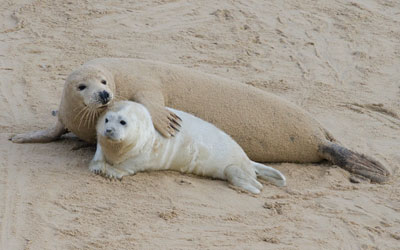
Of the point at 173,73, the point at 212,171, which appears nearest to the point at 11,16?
the point at 173,73

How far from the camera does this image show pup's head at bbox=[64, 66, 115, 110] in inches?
213

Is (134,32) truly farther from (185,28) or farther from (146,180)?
(146,180)

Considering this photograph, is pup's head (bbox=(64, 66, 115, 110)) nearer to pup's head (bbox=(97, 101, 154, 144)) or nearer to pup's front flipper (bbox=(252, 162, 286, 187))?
pup's head (bbox=(97, 101, 154, 144))

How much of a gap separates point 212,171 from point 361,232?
1.24 m

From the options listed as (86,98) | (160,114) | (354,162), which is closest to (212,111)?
(160,114)

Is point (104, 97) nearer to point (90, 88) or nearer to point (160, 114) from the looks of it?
point (90, 88)

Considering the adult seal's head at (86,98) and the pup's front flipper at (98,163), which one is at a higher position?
the adult seal's head at (86,98)

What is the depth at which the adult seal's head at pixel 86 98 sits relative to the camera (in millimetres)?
5426

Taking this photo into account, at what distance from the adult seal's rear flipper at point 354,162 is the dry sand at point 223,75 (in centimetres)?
10

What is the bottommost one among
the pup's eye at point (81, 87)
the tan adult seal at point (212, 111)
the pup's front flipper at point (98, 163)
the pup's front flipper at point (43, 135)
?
the pup's front flipper at point (43, 135)

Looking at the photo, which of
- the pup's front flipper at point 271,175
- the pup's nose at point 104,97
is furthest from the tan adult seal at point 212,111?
the pup's front flipper at point 271,175

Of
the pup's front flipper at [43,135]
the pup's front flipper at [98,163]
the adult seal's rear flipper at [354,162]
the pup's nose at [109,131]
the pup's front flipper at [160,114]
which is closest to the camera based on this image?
the pup's nose at [109,131]

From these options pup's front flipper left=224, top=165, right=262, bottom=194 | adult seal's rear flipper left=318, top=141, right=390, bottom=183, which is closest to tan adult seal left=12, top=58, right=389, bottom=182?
adult seal's rear flipper left=318, top=141, right=390, bottom=183

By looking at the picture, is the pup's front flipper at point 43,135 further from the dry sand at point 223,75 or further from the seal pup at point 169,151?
the seal pup at point 169,151
